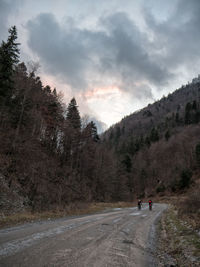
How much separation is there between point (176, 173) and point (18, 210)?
69.6m

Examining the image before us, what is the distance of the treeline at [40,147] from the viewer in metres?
20.6

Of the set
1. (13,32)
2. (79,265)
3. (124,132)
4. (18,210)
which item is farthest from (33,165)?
(124,132)

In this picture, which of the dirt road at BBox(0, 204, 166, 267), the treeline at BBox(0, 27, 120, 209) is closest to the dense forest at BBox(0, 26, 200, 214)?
the treeline at BBox(0, 27, 120, 209)

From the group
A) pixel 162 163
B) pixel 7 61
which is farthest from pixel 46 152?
pixel 162 163

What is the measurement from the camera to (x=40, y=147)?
32125 mm

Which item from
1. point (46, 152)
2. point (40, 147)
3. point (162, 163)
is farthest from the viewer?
point (162, 163)

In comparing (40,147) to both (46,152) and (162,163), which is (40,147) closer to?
(46,152)

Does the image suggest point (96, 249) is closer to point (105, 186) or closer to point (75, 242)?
point (75, 242)

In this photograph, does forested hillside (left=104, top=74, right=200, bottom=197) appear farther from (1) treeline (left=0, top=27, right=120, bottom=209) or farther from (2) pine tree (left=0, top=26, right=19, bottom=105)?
(2) pine tree (left=0, top=26, right=19, bottom=105)

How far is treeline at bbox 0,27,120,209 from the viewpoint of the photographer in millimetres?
20609

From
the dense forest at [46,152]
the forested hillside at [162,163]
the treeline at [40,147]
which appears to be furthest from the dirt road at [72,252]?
the forested hillside at [162,163]

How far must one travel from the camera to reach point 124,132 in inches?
7077

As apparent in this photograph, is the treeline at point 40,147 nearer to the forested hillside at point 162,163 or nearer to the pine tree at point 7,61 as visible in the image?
the pine tree at point 7,61

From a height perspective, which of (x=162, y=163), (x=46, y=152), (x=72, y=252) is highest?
(x=162, y=163)
